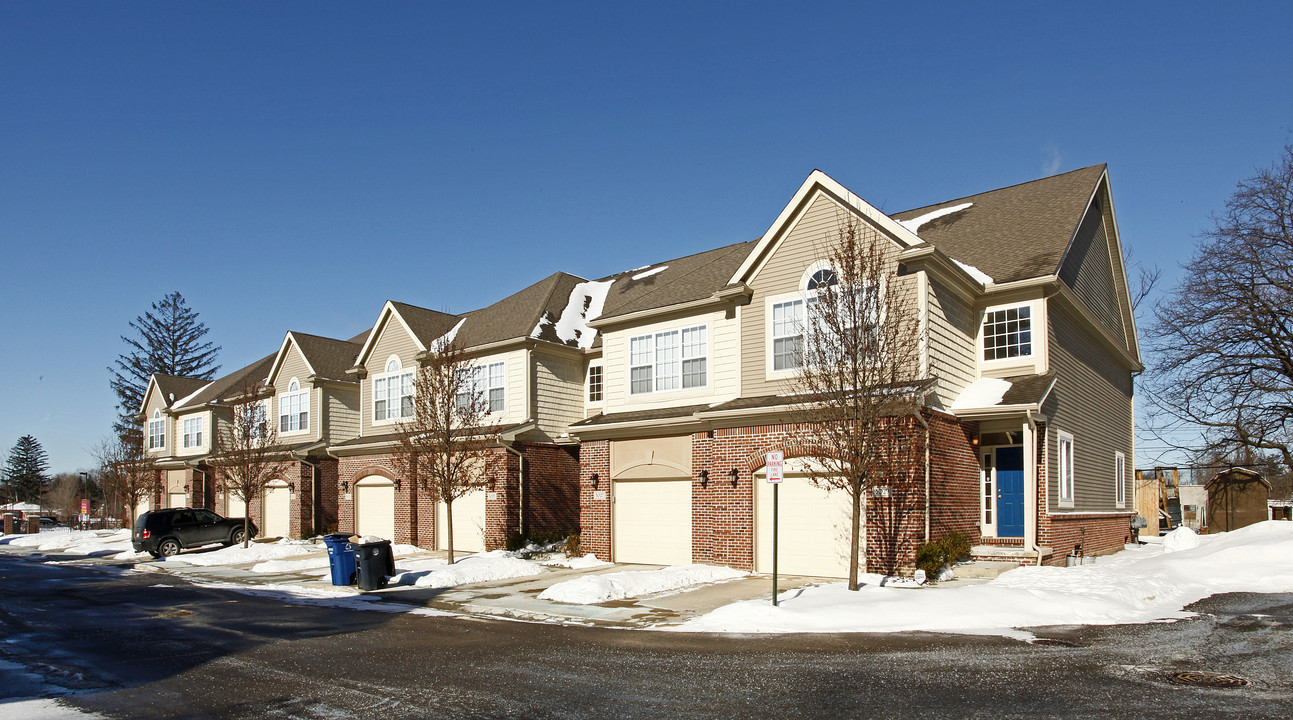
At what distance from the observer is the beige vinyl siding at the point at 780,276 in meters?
18.6

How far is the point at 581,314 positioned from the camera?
28391mm

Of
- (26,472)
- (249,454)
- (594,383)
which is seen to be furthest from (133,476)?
(26,472)

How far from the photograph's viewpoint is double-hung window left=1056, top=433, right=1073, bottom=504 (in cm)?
1967

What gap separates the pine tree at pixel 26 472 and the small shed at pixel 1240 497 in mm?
110429

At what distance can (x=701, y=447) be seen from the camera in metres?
19.7

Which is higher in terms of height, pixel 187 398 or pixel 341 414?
pixel 187 398

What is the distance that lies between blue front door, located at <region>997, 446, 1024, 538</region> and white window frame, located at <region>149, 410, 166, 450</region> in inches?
1736

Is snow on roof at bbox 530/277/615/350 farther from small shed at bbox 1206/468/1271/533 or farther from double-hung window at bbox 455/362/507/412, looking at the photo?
small shed at bbox 1206/468/1271/533

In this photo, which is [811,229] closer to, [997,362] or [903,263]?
[903,263]

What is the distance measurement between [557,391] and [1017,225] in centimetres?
1399

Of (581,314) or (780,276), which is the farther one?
(581,314)

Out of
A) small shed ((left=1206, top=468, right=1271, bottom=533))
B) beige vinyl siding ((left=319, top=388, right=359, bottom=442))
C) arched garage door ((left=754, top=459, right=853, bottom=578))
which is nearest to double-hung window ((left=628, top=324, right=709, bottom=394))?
arched garage door ((left=754, top=459, right=853, bottom=578))

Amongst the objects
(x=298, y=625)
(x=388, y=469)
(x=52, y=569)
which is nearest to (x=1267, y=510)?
(x=388, y=469)

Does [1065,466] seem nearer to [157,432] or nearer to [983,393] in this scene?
[983,393]
